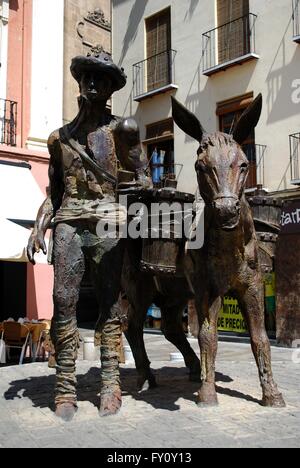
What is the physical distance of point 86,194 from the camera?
4.31 m

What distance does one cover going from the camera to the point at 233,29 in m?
14.3

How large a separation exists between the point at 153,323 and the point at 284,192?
19.1ft

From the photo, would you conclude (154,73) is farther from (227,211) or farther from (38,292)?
(227,211)

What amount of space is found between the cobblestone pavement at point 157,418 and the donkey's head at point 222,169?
1.32 m

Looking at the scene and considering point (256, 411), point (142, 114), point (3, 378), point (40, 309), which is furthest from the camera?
point (142, 114)

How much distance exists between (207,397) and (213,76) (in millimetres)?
11885

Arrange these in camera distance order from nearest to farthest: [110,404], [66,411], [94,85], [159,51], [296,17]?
[66,411] → [110,404] → [94,85] → [296,17] → [159,51]

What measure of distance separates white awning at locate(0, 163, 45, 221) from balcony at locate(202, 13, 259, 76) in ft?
19.4

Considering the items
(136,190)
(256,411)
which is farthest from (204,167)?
(256,411)

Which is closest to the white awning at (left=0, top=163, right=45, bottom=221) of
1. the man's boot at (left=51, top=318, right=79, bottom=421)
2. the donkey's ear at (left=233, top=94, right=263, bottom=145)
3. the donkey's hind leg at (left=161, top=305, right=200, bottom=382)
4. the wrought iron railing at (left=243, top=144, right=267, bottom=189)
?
the wrought iron railing at (left=243, top=144, right=267, bottom=189)

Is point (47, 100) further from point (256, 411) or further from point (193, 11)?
point (256, 411)

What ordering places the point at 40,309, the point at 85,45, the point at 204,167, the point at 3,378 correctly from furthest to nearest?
the point at 85,45, the point at 40,309, the point at 3,378, the point at 204,167

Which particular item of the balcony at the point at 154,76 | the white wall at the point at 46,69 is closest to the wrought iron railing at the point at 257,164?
the balcony at the point at 154,76

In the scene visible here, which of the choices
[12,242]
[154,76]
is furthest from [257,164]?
[12,242]
